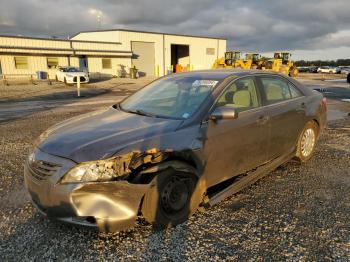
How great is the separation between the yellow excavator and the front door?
27.7m

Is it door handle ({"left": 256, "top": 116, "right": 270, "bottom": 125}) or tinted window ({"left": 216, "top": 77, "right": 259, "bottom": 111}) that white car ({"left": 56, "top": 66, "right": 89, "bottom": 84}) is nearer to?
tinted window ({"left": 216, "top": 77, "right": 259, "bottom": 111})

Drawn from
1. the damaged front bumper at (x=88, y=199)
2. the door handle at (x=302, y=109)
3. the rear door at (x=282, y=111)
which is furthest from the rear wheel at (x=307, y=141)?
the damaged front bumper at (x=88, y=199)

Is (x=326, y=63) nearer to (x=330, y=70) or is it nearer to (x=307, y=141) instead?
(x=330, y=70)

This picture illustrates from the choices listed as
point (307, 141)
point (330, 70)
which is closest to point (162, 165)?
point (307, 141)

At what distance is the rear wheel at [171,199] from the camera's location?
2848mm

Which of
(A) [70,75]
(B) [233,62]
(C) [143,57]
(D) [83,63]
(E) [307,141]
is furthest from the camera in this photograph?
(C) [143,57]

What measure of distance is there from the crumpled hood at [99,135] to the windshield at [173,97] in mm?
214

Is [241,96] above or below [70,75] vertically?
above

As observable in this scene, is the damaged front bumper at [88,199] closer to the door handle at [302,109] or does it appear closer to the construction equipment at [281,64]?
the door handle at [302,109]

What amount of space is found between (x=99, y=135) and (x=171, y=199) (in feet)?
3.11

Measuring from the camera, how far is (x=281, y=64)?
3225 cm

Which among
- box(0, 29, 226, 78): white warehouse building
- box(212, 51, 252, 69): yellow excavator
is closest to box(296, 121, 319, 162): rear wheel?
box(212, 51, 252, 69): yellow excavator

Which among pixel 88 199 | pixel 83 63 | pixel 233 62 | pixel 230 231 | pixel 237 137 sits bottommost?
pixel 230 231

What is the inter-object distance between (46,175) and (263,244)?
2.09 metres
